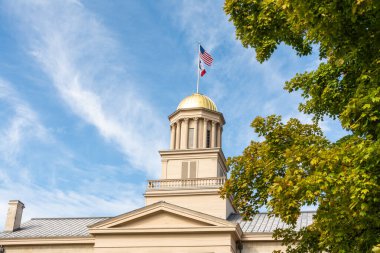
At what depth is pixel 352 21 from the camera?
41.0 feet

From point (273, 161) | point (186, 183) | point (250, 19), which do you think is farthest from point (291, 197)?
point (186, 183)

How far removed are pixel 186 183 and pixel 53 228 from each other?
33.5 feet

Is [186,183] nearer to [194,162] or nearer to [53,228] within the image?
[194,162]

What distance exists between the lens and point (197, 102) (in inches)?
1591

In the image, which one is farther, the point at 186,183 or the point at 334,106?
the point at 186,183

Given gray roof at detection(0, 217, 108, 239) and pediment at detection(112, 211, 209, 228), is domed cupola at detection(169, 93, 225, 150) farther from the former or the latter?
gray roof at detection(0, 217, 108, 239)

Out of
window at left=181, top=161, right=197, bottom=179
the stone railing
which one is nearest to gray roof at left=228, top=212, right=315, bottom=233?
the stone railing

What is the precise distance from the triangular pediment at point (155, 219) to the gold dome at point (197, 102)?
9.91m

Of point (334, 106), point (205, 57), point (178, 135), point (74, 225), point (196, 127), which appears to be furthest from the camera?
point (205, 57)

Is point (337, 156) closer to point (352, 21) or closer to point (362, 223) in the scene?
point (362, 223)

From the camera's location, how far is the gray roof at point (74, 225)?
34469 millimetres

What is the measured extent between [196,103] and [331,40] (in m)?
27.4

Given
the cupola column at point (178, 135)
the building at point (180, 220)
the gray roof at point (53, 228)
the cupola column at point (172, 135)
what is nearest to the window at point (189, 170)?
the building at point (180, 220)

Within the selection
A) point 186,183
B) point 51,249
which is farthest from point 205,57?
point 51,249
